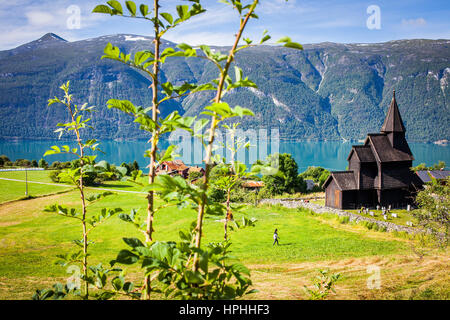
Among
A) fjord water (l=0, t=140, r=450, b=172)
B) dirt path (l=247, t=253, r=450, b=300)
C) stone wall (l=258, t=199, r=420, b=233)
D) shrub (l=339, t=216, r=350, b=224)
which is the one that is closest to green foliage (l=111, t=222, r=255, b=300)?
dirt path (l=247, t=253, r=450, b=300)

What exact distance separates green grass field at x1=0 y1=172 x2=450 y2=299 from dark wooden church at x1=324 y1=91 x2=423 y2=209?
4.33 meters

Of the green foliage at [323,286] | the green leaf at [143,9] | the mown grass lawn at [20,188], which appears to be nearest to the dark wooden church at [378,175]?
the green foliage at [323,286]

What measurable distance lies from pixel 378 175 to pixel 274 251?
52.9ft

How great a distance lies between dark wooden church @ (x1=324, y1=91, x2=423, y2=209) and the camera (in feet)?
88.7

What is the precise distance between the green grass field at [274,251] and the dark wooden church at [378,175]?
14.2 ft

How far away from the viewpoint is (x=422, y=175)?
3406 cm

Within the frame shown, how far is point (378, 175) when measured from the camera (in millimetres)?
27250

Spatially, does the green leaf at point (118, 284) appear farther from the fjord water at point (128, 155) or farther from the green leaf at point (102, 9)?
the fjord water at point (128, 155)

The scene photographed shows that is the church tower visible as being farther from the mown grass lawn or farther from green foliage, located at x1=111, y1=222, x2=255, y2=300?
the mown grass lawn

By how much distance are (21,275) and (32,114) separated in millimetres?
182797

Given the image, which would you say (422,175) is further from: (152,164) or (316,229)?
(152,164)

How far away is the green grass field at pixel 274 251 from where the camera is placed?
29.1ft

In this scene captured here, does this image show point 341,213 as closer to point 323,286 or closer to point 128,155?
point 323,286
